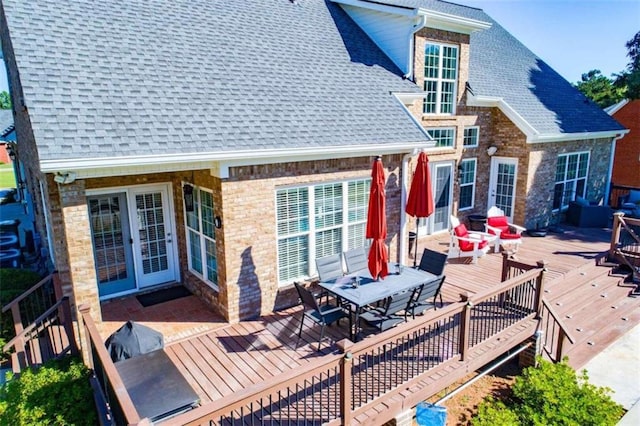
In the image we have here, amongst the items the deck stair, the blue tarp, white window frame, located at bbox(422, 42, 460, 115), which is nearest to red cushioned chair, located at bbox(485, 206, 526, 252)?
the deck stair

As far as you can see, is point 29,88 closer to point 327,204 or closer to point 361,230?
point 327,204

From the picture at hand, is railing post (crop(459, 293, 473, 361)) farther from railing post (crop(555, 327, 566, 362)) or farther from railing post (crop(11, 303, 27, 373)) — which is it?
railing post (crop(11, 303, 27, 373))

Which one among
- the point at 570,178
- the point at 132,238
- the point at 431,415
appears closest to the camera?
the point at 431,415

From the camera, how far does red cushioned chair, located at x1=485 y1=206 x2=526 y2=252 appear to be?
1259cm

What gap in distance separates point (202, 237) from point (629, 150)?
2376 cm

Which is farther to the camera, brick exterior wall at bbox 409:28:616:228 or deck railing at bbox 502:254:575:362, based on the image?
brick exterior wall at bbox 409:28:616:228

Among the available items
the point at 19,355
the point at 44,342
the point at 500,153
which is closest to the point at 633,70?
the point at 500,153

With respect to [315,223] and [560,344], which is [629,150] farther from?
[315,223]

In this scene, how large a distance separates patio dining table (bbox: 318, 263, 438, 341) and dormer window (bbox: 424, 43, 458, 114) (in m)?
6.11

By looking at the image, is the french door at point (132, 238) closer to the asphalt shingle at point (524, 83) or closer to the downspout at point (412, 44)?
the downspout at point (412, 44)

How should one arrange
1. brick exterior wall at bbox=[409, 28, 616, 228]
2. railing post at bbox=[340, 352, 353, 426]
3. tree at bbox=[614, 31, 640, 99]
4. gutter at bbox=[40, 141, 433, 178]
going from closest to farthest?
1. railing post at bbox=[340, 352, 353, 426]
2. gutter at bbox=[40, 141, 433, 178]
3. brick exterior wall at bbox=[409, 28, 616, 228]
4. tree at bbox=[614, 31, 640, 99]

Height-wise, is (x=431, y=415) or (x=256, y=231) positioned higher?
(x=256, y=231)

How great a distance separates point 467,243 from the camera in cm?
1180

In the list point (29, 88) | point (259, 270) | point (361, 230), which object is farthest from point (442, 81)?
point (29, 88)
